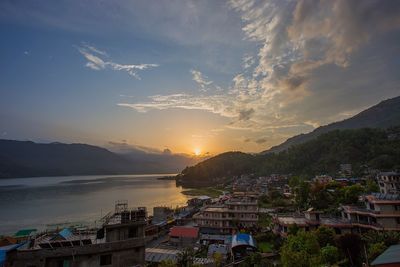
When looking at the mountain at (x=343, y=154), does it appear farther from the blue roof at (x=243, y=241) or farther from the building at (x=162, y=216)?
the blue roof at (x=243, y=241)

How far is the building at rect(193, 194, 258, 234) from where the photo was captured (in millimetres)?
46875

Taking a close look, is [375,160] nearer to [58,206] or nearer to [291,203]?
[291,203]

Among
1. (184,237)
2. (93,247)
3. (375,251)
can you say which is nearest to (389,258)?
(375,251)

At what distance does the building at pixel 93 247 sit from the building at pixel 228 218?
27.2m

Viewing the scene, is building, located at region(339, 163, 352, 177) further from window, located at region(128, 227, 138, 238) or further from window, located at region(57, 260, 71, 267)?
window, located at region(57, 260, 71, 267)

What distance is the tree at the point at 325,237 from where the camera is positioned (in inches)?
1129

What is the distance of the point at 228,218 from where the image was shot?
4731 centimetres

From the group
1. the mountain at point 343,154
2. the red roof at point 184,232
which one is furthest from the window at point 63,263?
the mountain at point 343,154

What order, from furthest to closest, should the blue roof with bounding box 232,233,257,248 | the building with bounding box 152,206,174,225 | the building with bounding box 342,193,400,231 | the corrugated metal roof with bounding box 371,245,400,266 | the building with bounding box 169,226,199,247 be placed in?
1. the building with bounding box 152,206,174,225
2. the building with bounding box 169,226,199,247
3. the blue roof with bounding box 232,233,257,248
4. the building with bounding box 342,193,400,231
5. the corrugated metal roof with bounding box 371,245,400,266

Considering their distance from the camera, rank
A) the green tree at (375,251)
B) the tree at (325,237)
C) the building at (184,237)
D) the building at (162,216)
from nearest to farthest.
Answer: the green tree at (375,251) < the tree at (325,237) < the building at (184,237) < the building at (162,216)

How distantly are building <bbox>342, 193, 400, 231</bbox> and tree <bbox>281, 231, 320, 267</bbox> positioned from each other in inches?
474

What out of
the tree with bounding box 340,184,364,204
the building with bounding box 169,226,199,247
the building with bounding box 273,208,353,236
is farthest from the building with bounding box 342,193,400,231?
the building with bounding box 169,226,199,247

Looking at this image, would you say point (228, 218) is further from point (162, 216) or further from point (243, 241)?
point (162, 216)

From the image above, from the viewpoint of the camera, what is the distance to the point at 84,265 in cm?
1931
